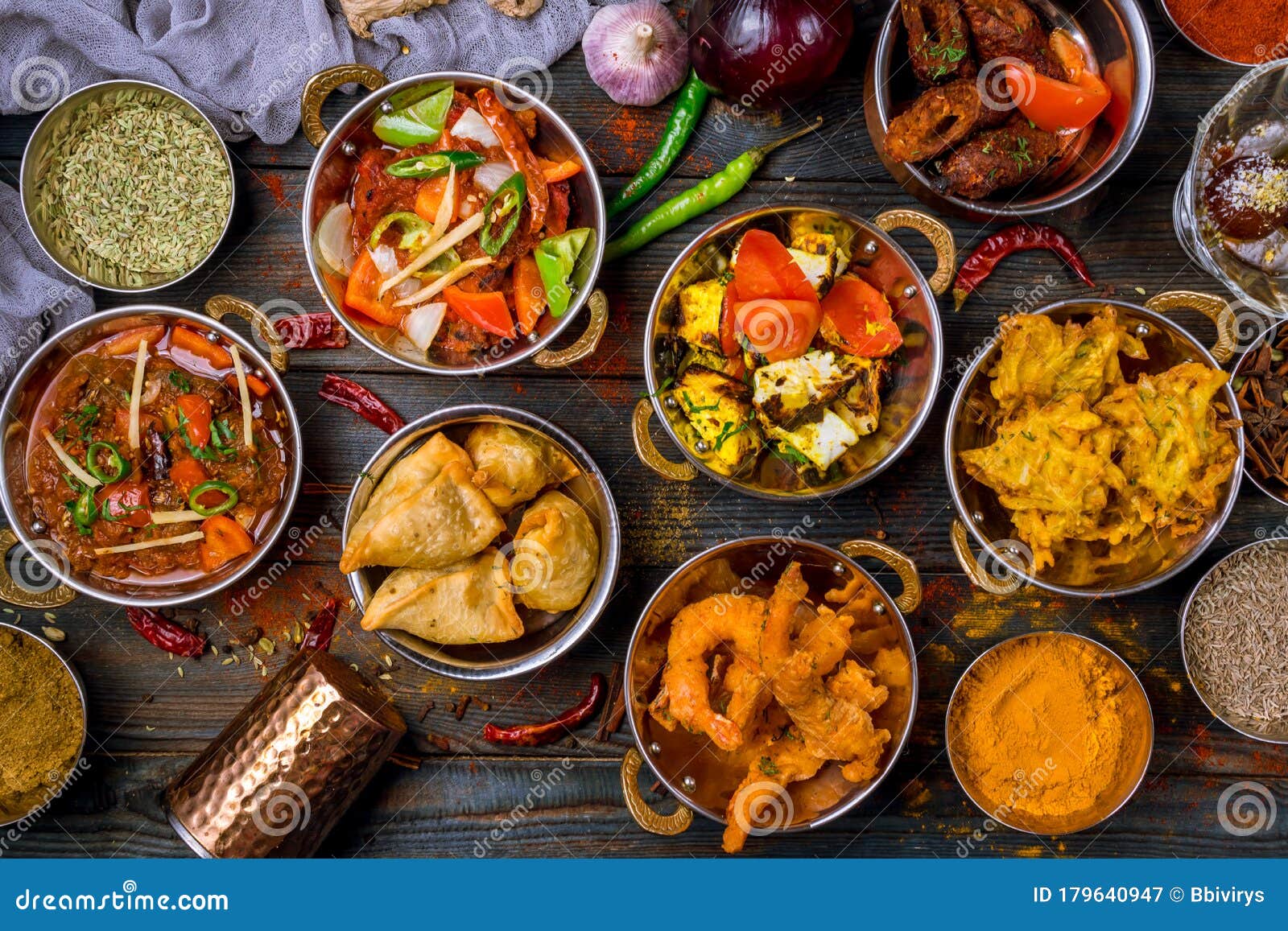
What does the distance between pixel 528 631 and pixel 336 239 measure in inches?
55.7

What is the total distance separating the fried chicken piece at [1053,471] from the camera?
8.23 ft

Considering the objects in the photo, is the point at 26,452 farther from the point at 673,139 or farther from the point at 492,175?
the point at 673,139

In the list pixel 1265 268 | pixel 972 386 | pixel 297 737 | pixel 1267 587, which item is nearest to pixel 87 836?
pixel 297 737

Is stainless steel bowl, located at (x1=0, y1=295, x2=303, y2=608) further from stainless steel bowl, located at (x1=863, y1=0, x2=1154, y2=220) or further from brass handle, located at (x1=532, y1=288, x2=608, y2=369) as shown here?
stainless steel bowl, located at (x1=863, y1=0, x2=1154, y2=220)

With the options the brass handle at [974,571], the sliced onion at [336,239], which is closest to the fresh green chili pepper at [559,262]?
the sliced onion at [336,239]

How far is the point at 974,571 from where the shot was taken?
284cm

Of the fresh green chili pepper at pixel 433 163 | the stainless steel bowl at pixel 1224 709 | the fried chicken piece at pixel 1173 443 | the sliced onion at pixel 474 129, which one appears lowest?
the stainless steel bowl at pixel 1224 709

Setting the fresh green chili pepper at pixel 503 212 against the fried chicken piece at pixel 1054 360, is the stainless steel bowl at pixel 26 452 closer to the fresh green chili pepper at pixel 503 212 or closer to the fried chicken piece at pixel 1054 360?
the fresh green chili pepper at pixel 503 212

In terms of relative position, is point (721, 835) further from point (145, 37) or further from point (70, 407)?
point (145, 37)

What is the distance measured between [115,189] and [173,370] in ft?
2.07

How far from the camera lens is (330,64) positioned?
9.35ft

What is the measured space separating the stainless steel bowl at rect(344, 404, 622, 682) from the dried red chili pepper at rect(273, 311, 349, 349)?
1.64ft

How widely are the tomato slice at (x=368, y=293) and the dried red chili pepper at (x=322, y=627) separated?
1.02 meters

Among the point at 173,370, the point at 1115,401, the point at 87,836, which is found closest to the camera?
the point at 1115,401
